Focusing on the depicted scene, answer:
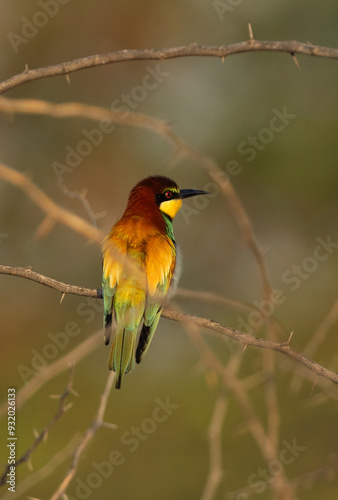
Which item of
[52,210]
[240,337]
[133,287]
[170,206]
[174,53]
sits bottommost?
[240,337]

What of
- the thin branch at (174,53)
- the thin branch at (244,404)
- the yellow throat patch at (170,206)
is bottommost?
the thin branch at (244,404)

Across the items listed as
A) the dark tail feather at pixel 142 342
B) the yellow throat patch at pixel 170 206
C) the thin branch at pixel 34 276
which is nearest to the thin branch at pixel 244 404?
the thin branch at pixel 34 276

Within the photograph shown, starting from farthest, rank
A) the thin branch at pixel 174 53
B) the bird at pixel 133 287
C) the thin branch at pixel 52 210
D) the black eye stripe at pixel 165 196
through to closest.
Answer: the black eye stripe at pixel 165 196 → the bird at pixel 133 287 → the thin branch at pixel 174 53 → the thin branch at pixel 52 210

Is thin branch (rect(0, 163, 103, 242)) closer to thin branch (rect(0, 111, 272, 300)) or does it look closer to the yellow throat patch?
thin branch (rect(0, 111, 272, 300))

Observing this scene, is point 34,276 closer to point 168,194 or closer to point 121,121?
point 121,121

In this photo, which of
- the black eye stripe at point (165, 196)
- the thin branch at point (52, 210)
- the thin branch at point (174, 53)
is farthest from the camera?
the black eye stripe at point (165, 196)

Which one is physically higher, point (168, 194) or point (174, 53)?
point (168, 194)

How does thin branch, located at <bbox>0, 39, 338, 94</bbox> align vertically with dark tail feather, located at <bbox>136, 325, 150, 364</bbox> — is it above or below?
above

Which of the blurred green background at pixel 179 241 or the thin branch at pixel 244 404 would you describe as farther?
the blurred green background at pixel 179 241

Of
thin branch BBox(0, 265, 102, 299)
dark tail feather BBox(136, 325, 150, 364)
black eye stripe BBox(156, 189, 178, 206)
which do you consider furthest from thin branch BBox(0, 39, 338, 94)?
black eye stripe BBox(156, 189, 178, 206)

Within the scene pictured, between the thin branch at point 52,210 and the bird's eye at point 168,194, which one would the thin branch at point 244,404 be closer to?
the thin branch at point 52,210

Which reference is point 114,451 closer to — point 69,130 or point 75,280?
point 75,280

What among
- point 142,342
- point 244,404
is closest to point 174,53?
point 244,404

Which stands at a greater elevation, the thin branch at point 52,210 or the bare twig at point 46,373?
the thin branch at point 52,210
